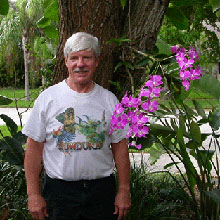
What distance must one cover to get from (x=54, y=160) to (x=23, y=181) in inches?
48.5

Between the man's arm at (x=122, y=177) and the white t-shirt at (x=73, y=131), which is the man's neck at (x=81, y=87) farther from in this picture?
the man's arm at (x=122, y=177)

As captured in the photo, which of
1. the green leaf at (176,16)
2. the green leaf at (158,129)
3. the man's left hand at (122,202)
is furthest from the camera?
the green leaf at (176,16)

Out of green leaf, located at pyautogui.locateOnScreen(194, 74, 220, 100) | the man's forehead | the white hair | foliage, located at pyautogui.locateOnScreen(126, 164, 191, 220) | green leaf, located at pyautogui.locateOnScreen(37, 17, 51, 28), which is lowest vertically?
foliage, located at pyautogui.locateOnScreen(126, 164, 191, 220)

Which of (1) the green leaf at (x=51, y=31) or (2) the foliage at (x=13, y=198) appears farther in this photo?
(1) the green leaf at (x=51, y=31)

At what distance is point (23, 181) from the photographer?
9.92ft

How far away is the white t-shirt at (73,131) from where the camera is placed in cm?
184

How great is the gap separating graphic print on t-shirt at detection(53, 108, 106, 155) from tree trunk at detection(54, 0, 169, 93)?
2.16ft

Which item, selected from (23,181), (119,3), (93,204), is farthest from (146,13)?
(23,181)

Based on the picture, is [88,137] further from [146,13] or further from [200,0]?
[200,0]

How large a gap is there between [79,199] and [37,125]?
0.40m

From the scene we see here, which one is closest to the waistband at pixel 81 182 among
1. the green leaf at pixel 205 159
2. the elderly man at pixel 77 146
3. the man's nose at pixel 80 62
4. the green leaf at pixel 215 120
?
the elderly man at pixel 77 146

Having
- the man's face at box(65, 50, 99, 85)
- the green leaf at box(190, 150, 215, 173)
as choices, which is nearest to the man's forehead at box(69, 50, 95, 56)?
the man's face at box(65, 50, 99, 85)

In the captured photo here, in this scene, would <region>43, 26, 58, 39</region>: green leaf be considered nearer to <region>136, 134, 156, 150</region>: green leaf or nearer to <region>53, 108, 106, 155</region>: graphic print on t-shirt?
<region>136, 134, 156, 150</region>: green leaf

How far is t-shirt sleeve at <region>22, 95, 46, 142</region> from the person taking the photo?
1.88 metres
